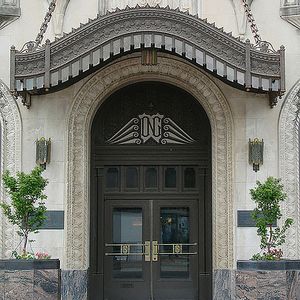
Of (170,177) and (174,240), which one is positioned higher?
(170,177)

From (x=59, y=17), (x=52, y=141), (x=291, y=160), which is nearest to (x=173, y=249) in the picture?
(x=291, y=160)

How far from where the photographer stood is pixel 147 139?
16.1 meters

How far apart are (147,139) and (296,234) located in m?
3.79

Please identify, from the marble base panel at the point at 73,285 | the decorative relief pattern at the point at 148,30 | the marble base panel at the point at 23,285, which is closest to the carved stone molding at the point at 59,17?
the decorative relief pattern at the point at 148,30

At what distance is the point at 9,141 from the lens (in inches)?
600

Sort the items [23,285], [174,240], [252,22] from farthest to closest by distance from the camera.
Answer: [174,240] → [252,22] → [23,285]

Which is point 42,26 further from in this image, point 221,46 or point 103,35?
point 221,46

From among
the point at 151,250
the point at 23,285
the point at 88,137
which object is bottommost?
the point at 23,285

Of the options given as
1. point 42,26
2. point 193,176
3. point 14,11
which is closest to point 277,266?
point 193,176

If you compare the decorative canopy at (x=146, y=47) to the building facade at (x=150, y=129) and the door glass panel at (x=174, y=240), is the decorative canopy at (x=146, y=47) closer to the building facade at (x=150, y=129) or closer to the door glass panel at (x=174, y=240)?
the building facade at (x=150, y=129)

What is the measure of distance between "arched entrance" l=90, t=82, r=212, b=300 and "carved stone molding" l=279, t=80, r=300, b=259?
170 centimetres

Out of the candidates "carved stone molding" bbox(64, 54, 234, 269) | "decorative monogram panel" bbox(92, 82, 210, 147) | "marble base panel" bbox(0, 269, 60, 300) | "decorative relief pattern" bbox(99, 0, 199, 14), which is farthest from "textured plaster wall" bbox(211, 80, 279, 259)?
"marble base panel" bbox(0, 269, 60, 300)

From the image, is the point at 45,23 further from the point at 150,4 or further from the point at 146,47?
the point at 150,4

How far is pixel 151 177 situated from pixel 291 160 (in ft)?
10.2
